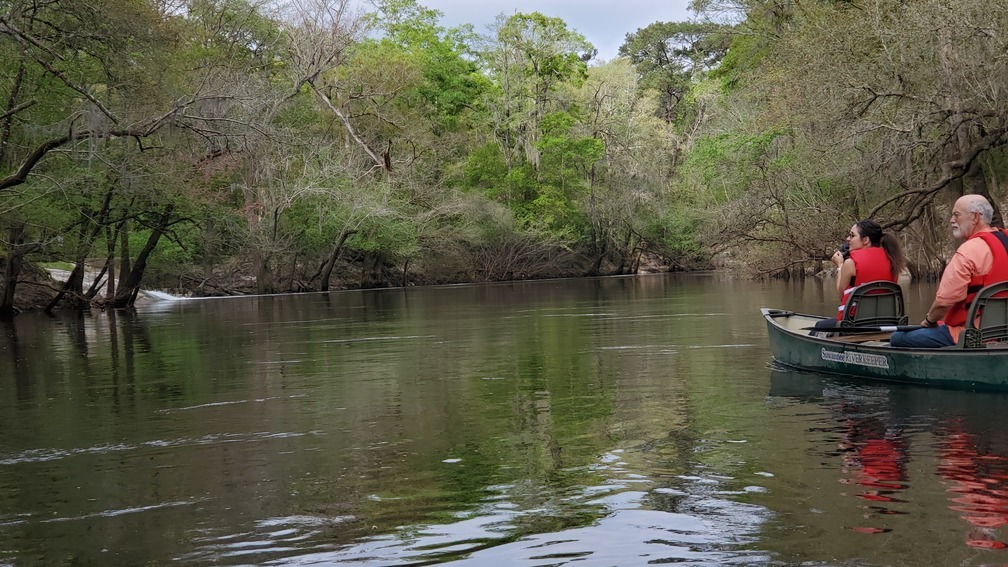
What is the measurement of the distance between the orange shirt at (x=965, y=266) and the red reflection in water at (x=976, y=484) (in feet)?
6.46

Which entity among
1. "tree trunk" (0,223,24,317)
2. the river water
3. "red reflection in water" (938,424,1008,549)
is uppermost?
"tree trunk" (0,223,24,317)

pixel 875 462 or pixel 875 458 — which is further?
pixel 875 458

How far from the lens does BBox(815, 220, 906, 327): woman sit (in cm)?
1134

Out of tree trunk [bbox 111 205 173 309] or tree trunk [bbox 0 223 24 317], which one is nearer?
tree trunk [bbox 0 223 24 317]

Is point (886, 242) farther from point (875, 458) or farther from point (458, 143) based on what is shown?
point (458, 143)

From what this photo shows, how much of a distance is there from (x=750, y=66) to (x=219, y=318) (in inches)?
815

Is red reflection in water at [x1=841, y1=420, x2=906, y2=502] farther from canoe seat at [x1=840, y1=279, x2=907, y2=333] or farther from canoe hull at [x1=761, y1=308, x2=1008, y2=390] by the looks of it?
canoe seat at [x1=840, y1=279, x2=907, y2=333]

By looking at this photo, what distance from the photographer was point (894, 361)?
33.8 ft

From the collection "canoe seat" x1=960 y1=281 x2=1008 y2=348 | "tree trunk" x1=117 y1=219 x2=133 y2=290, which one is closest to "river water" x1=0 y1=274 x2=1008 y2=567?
"canoe seat" x1=960 y1=281 x2=1008 y2=348

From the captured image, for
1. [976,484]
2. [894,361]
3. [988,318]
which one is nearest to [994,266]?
[988,318]

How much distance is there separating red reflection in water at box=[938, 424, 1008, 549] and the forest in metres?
13.8

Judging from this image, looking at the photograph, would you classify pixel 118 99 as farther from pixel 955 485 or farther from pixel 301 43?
pixel 955 485

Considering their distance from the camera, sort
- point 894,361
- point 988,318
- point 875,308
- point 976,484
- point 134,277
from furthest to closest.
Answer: point 134,277 < point 875,308 < point 894,361 < point 988,318 < point 976,484

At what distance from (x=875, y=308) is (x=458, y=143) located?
165ft
